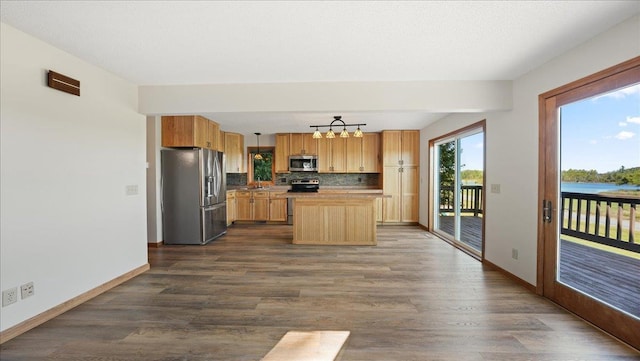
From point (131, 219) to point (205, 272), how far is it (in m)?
1.16

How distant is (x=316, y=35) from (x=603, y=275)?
369 centimetres

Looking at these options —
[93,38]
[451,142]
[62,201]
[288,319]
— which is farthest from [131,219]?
[451,142]

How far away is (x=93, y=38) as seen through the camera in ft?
7.41

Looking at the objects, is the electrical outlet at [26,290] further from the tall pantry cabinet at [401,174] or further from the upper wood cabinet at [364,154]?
the tall pantry cabinet at [401,174]

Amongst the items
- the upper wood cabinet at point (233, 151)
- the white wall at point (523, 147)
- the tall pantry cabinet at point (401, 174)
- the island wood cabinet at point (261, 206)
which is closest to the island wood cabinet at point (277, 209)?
the island wood cabinet at point (261, 206)

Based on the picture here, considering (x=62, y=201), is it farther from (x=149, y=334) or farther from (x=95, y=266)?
(x=149, y=334)

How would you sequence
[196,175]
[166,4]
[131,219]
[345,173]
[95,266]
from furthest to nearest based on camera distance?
[345,173], [196,175], [131,219], [95,266], [166,4]

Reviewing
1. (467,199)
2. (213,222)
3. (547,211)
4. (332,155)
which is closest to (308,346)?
(547,211)

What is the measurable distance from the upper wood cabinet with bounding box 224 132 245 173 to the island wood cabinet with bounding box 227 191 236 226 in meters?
0.75

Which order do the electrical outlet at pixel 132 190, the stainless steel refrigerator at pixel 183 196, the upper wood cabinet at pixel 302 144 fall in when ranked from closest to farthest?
the electrical outlet at pixel 132 190
the stainless steel refrigerator at pixel 183 196
the upper wood cabinet at pixel 302 144

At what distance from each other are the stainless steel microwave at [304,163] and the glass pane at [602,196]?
5.06m

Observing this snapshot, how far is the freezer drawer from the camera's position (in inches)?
192

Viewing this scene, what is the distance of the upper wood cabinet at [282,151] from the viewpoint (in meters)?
7.02

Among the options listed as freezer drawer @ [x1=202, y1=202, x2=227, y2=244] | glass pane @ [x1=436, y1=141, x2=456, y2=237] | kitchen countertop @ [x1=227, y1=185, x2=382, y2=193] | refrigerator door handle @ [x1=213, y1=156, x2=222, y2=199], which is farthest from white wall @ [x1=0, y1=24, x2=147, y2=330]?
glass pane @ [x1=436, y1=141, x2=456, y2=237]
